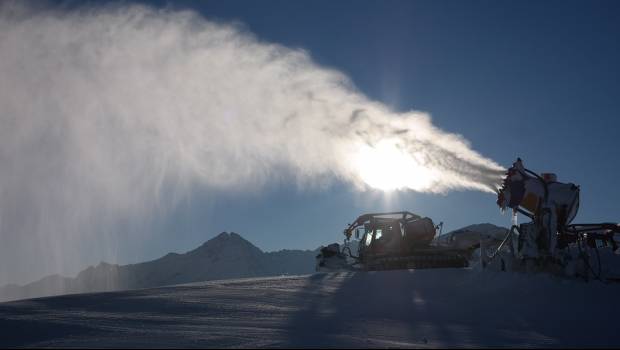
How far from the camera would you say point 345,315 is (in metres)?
9.82

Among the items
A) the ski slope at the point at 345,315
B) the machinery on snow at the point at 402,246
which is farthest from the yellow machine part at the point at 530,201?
the machinery on snow at the point at 402,246

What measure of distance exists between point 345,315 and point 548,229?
807cm

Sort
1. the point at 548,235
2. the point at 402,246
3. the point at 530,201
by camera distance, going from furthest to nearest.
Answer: the point at 402,246 → the point at 530,201 → the point at 548,235

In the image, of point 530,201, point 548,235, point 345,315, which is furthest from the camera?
point 530,201

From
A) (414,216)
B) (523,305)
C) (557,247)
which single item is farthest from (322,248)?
(523,305)

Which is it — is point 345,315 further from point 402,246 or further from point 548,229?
point 402,246

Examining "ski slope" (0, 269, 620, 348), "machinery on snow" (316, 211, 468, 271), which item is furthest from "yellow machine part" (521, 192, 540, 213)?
"machinery on snow" (316, 211, 468, 271)

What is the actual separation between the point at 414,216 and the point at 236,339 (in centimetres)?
2051

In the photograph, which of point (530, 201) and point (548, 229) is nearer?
point (548, 229)

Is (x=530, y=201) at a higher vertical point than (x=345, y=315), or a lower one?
higher

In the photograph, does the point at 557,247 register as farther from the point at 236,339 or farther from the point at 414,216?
the point at 236,339

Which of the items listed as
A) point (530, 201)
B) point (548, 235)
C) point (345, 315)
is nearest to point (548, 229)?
point (548, 235)

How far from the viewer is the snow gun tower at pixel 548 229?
1402 centimetres

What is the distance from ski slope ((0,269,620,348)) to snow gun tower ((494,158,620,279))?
2.82 ft
